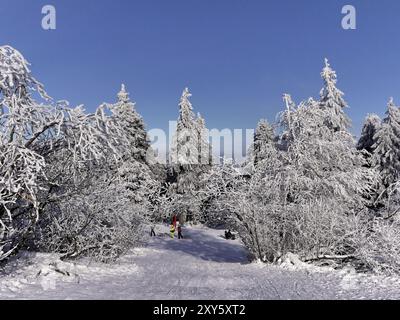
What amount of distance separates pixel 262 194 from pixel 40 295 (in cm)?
891

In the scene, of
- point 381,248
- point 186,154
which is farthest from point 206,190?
point 186,154

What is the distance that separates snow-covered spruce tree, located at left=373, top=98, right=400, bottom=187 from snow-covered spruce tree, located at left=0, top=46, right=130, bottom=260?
25.6 meters

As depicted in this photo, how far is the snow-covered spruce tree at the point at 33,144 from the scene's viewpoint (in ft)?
27.3

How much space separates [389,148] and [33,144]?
91.0 ft

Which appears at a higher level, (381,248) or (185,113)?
(185,113)

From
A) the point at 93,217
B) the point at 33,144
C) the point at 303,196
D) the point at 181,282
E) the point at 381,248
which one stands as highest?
the point at 33,144

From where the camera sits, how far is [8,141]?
28.9 ft

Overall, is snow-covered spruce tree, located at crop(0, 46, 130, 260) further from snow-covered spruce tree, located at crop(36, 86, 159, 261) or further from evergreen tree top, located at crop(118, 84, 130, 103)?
evergreen tree top, located at crop(118, 84, 130, 103)

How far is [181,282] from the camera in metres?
10.4

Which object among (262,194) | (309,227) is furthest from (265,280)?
(262,194)

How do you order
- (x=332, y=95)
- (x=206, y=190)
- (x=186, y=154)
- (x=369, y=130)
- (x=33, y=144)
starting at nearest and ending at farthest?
1. (x=33, y=144)
2. (x=206, y=190)
3. (x=332, y=95)
4. (x=369, y=130)
5. (x=186, y=154)

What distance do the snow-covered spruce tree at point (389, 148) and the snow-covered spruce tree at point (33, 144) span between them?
83.9ft

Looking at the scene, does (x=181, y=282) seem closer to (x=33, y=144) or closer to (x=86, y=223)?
(x=86, y=223)

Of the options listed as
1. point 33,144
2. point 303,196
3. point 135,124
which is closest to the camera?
point 33,144
